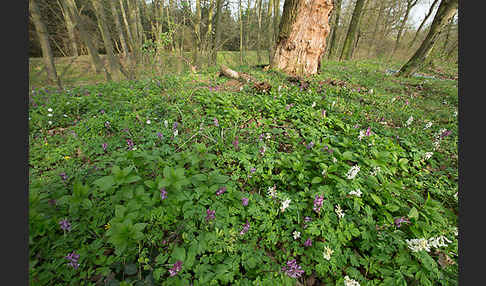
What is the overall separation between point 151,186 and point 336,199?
1908mm

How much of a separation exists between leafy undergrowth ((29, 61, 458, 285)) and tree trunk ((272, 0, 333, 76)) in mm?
4011

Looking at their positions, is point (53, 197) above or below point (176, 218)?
above

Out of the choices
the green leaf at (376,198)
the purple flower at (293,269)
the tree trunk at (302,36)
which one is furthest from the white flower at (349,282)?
the tree trunk at (302,36)

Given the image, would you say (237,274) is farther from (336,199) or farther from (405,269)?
(405,269)

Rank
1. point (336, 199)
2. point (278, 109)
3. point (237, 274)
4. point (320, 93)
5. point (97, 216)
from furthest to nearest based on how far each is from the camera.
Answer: point (320, 93) → point (278, 109) → point (336, 199) → point (97, 216) → point (237, 274)

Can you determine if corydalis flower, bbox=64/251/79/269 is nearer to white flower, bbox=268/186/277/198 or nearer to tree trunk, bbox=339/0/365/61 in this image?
white flower, bbox=268/186/277/198

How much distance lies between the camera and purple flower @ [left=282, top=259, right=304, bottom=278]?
1.42 meters

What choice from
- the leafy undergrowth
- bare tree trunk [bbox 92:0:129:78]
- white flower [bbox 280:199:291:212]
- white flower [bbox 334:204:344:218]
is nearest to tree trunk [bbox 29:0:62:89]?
bare tree trunk [bbox 92:0:129:78]

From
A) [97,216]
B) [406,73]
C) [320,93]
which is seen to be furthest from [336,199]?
[406,73]

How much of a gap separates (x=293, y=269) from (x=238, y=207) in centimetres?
70

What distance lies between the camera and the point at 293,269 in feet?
4.76

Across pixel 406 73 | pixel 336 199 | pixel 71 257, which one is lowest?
pixel 71 257

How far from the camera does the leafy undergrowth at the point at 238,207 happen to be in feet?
4.56

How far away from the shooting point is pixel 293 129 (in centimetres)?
304
